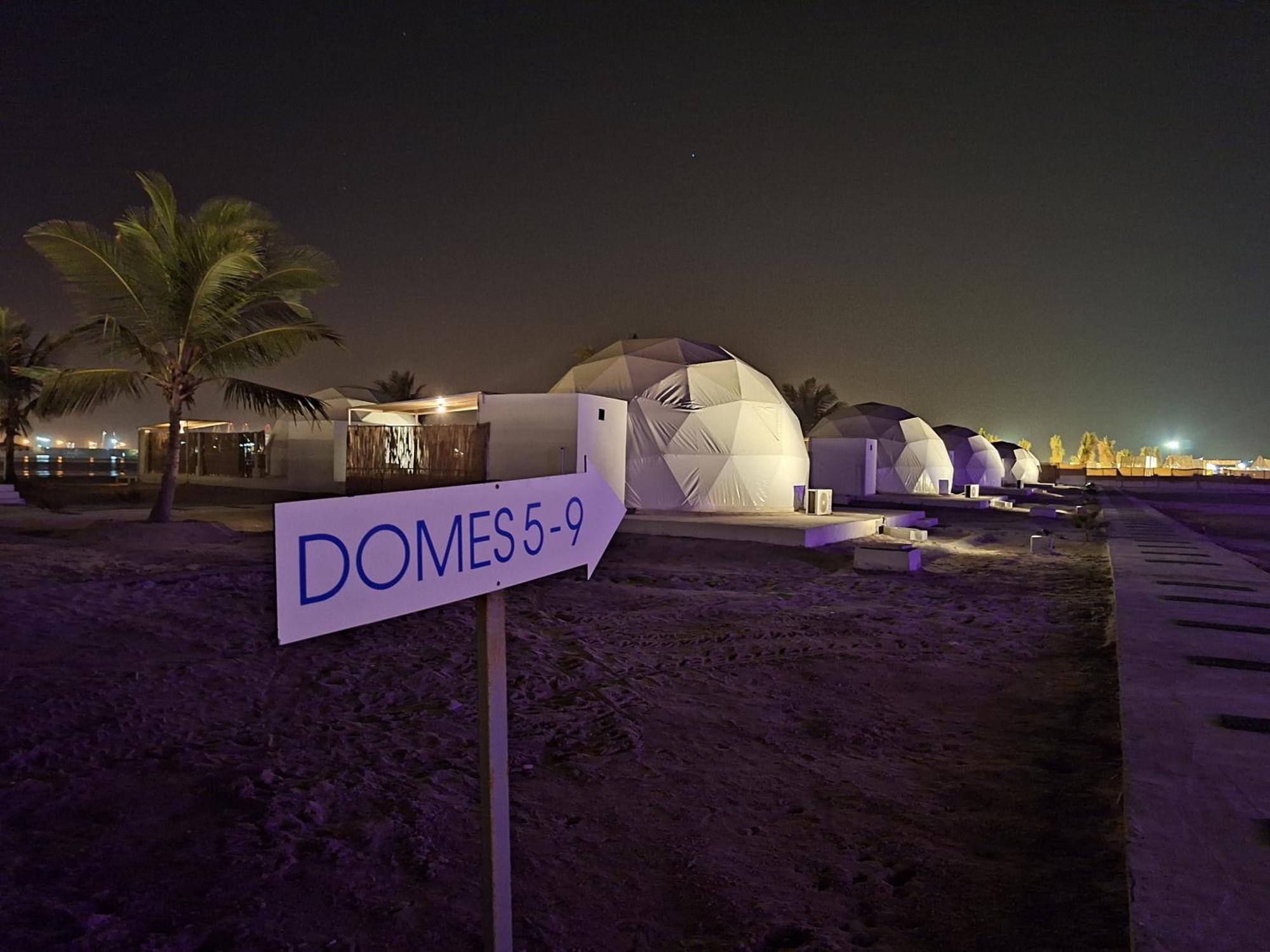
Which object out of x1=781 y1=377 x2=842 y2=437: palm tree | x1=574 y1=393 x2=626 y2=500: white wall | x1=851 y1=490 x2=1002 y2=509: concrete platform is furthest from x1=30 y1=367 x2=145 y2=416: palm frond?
x1=781 y1=377 x2=842 y2=437: palm tree

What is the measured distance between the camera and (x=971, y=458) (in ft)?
147

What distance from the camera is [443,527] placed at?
186 centimetres

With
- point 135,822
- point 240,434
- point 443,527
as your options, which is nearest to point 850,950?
point 443,527

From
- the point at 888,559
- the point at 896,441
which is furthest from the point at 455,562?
the point at 896,441

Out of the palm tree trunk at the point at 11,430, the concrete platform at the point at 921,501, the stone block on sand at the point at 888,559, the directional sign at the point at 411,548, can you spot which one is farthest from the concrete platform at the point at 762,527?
the palm tree trunk at the point at 11,430

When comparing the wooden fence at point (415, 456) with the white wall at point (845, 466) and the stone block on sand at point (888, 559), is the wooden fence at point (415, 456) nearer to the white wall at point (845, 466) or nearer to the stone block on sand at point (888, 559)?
the stone block on sand at point (888, 559)

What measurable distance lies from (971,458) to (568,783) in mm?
46280

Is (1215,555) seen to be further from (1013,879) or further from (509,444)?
(509,444)

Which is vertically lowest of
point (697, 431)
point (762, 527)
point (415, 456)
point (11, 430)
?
point (762, 527)

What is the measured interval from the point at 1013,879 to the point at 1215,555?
11169 millimetres

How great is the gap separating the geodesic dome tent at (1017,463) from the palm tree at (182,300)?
51.7 metres

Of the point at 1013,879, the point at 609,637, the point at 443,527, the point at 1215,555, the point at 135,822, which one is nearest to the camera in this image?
the point at 443,527

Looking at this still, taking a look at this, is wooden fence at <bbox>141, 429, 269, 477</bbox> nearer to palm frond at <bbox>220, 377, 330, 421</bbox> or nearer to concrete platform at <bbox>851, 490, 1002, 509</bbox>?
palm frond at <bbox>220, 377, 330, 421</bbox>

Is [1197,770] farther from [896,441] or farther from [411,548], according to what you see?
[896,441]
